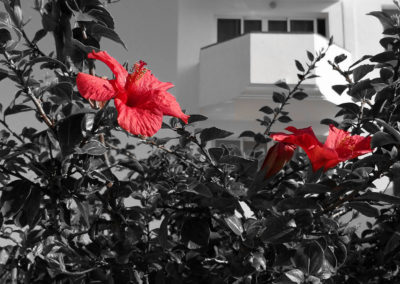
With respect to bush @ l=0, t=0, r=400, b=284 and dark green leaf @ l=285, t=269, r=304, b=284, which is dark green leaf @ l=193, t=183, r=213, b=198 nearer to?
bush @ l=0, t=0, r=400, b=284

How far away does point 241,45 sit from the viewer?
544 centimetres

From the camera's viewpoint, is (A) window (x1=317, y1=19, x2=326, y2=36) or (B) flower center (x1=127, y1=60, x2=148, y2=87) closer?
(B) flower center (x1=127, y1=60, x2=148, y2=87)

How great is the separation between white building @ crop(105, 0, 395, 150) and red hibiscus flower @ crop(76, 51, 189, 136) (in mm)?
4568

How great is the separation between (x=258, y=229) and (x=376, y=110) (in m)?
0.49

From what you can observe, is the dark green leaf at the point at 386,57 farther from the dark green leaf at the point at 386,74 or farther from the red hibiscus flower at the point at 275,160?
the red hibiscus flower at the point at 275,160

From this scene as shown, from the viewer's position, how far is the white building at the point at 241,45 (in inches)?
211

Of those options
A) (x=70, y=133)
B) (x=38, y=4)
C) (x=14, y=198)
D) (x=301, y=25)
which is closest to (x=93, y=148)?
(x=70, y=133)

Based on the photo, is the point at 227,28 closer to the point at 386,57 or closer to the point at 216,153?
the point at 386,57

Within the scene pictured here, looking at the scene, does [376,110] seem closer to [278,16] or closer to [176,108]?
[176,108]

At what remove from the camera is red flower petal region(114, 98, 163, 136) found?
68cm

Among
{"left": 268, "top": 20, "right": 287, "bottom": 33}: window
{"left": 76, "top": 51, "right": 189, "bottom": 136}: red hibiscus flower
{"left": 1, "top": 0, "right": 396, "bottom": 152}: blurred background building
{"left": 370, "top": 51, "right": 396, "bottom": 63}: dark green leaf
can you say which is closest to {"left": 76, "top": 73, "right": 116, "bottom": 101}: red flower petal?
{"left": 76, "top": 51, "right": 189, "bottom": 136}: red hibiscus flower

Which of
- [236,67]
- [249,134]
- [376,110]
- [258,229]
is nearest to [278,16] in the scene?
[236,67]

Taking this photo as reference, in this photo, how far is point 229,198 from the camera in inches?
31.0

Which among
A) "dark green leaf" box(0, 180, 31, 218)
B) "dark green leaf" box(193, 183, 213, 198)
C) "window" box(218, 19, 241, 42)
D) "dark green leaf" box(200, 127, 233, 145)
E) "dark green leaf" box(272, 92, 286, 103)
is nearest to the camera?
"dark green leaf" box(193, 183, 213, 198)
